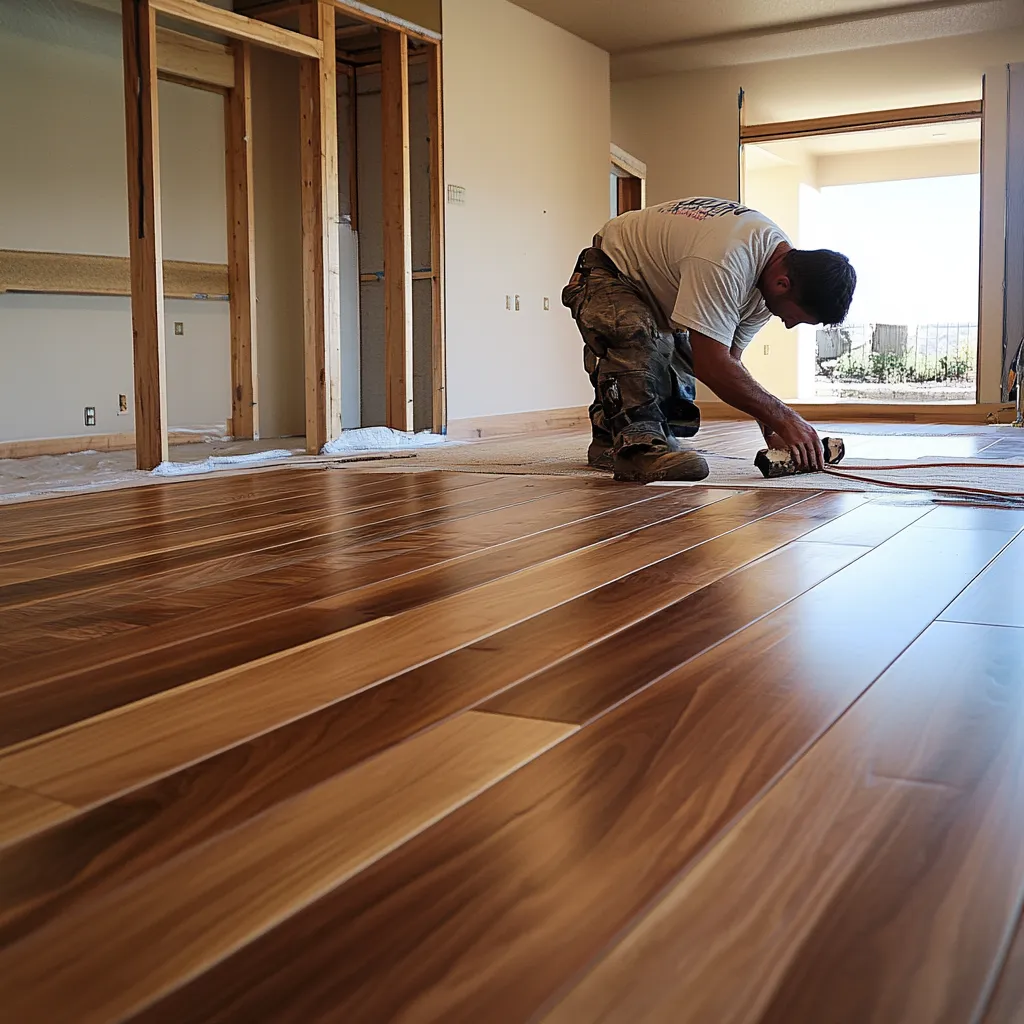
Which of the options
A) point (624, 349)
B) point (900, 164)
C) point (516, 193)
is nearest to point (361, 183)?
point (516, 193)

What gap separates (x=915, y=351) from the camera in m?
13.6

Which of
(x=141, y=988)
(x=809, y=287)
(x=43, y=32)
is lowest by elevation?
(x=141, y=988)

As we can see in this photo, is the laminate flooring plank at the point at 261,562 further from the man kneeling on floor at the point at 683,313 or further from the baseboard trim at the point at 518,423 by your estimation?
the baseboard trim at the point at 518,423

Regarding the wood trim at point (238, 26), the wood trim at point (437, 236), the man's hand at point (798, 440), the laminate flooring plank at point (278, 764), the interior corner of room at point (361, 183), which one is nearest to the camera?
the laminate flooring plank at point (278, 764)

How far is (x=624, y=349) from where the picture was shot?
12.8ft

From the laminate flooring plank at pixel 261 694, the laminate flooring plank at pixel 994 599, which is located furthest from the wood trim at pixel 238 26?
the laminate flooring plank at pixel 994 599

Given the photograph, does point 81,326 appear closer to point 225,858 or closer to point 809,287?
point 809,287

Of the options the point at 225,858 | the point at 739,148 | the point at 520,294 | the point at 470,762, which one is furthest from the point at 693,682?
the point at 739,148

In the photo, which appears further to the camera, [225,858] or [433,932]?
[225,858]

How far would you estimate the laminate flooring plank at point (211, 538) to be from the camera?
2219mm

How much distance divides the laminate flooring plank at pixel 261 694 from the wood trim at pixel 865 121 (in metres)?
7.40

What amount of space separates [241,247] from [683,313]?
3987mm

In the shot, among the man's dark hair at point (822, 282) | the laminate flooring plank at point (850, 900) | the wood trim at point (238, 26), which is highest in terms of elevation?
the wood trim at point (238, 26)

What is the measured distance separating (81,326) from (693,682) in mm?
5474
